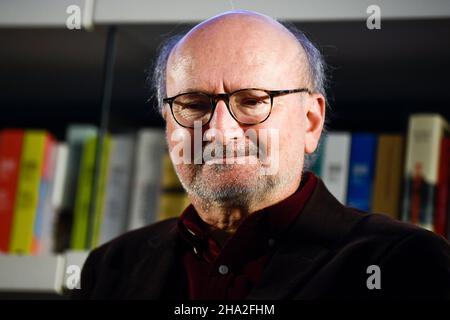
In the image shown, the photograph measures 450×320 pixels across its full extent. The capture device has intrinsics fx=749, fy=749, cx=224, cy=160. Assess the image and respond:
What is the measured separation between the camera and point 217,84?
930 millimetres

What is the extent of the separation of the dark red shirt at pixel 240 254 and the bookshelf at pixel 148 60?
25cm

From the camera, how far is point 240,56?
94cm

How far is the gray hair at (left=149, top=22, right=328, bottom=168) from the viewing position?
1.01 metres

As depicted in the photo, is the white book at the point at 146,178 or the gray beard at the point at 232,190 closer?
the gray beard at the point at 232,190

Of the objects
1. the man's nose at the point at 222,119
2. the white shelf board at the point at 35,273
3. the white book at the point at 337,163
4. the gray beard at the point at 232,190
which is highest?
the man's nose at the point at 222,119

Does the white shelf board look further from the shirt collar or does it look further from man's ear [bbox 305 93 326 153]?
man's ear [bbox 305 93 326 153]

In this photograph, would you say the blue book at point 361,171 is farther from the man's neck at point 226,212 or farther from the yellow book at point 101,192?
the yellow book at point 101,192

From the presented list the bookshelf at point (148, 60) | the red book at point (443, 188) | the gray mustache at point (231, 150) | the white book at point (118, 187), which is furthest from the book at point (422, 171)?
the white book at point (118, 187)

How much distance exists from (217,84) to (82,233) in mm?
498

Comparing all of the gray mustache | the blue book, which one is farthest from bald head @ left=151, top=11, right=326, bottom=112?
the blue book

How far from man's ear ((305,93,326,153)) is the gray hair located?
1cm

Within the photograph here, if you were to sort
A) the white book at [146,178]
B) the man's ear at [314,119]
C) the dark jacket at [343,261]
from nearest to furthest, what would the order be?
1. the dark jacket at [343,261]
2. the man's ear at [314,119]
3. the white book at [146,178]

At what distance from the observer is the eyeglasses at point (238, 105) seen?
919 mm
